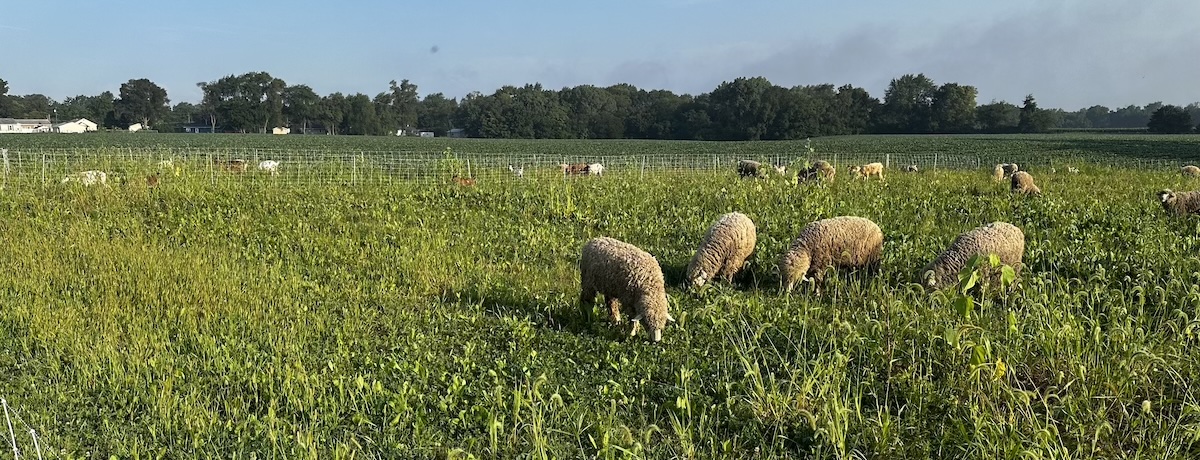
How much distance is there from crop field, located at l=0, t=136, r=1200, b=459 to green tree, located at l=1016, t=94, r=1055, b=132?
85711 millimetres

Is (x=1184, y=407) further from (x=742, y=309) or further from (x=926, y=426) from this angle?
(x=742, y=309)

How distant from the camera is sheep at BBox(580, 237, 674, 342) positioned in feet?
18.7

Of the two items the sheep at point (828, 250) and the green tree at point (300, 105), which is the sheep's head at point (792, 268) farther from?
the green tree at point (300, 105)

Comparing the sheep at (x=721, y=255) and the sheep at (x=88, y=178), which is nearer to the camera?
the sheep at (x=721, y=255)

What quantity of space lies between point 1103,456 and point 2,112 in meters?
147

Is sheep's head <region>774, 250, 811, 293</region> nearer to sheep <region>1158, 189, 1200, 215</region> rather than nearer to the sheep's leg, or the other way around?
the sheep's leg

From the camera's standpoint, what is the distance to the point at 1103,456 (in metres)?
3.79

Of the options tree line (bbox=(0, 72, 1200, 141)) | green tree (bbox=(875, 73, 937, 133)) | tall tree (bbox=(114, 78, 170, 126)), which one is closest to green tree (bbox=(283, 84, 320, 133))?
tree line (bbox=(0, 72, 1200, 141))

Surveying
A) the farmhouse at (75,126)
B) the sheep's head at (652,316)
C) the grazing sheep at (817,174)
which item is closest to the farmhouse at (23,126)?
the farmhouse at (75,126)

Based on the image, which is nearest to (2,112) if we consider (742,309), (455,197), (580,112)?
(580,112)

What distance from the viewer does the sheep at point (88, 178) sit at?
11.7 m

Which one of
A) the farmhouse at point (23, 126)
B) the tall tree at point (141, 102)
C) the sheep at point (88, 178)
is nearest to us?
the sheep at point (88, 178)

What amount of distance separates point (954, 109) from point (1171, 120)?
2156 centimetres

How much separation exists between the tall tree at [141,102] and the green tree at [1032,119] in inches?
4818
